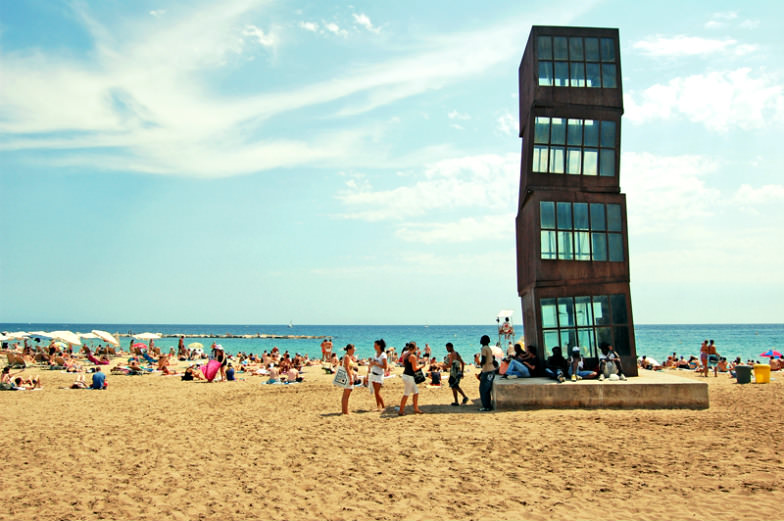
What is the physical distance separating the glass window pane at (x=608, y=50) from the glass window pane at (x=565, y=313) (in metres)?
7.80

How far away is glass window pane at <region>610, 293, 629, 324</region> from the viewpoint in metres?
16.7

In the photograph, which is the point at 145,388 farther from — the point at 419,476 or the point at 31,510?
the point at 419,476

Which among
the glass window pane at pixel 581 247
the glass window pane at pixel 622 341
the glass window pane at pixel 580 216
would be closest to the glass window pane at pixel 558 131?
the glass window pane at pixel 580 216

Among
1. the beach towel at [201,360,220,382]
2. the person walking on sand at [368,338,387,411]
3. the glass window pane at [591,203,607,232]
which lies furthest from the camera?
the beach towel at [201,360,220,382]

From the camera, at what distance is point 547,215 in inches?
663

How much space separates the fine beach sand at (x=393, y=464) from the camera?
23.1 ft

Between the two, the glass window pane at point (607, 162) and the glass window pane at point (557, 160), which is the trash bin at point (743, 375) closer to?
the glass window pane at point (607, 162)

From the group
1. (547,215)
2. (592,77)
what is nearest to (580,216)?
(547,215)

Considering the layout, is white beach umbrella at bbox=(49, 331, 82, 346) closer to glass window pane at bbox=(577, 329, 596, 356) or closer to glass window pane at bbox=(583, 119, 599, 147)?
glass window pane at bbox=(577, 329, 596, 356)

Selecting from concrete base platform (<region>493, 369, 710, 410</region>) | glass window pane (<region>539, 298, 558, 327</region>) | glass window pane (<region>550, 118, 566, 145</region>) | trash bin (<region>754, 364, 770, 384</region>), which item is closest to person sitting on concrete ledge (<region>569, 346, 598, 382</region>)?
concrete base platform (<region>493, 369, 710, 410</region>)

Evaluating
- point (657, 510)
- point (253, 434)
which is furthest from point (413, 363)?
point (657, 510)

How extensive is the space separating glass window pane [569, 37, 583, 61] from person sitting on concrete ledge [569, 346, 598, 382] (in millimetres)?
9236

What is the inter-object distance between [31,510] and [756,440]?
38.4 ft

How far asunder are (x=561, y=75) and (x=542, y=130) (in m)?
1.86
